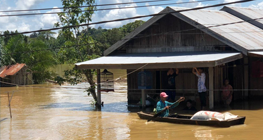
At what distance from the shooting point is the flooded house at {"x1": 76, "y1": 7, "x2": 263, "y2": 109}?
16453 mm

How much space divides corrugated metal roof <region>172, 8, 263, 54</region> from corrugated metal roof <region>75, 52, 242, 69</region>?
0.75 m

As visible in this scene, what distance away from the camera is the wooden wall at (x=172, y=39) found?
701 inches

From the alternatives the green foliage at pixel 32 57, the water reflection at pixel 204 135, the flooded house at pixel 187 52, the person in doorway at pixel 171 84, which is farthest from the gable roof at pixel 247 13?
the green foliage at pixel 32 57

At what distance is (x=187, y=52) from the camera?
1812cm

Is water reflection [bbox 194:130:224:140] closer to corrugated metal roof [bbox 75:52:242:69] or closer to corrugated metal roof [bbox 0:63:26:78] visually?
corrugated metal roof [bbox 75:52:242:69]

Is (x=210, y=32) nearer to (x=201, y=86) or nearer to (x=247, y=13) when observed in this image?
(x=201, y=86)

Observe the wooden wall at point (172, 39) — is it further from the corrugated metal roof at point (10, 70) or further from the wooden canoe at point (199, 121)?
the corrugated metal roof at point (10, 70)

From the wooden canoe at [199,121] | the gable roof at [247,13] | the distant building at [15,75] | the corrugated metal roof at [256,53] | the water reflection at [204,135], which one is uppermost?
the gable roof at [247,13]

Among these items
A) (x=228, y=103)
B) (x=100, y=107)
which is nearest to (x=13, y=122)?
(x=100, y=107)

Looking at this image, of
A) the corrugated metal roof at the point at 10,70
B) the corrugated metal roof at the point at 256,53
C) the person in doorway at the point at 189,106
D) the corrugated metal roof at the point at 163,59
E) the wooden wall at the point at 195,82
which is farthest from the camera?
the corrugated metal roof at the point at 10,70

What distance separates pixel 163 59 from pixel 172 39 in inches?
84.3

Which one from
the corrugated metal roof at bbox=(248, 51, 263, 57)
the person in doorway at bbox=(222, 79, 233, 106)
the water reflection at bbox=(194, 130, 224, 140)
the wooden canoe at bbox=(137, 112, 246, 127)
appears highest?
the corrugated metal roof at bbox=(248, 51, 263, 57)

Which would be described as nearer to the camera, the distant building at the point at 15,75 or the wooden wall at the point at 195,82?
the wooden wall at the point at 195,82

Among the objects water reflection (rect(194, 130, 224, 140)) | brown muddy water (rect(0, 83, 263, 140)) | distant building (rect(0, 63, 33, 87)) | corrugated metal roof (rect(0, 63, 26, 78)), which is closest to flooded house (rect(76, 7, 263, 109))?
brown muddy water (rect(0, 83, 263, 140))
